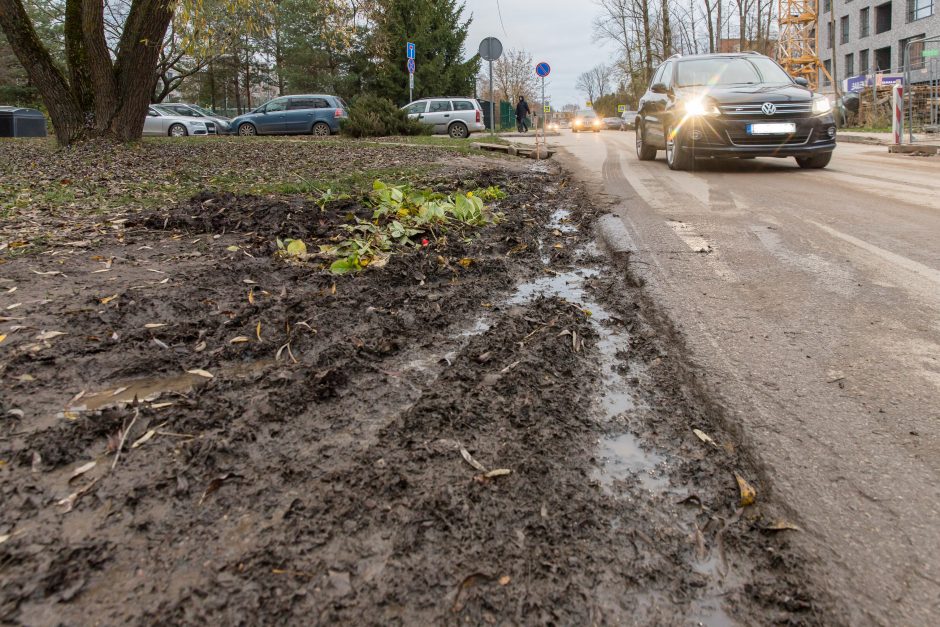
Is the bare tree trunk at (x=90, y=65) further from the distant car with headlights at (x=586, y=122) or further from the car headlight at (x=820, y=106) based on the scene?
the distant car with headlights at (x=586, y=122)

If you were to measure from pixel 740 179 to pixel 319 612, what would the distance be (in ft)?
29.0

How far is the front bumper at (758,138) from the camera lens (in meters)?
9.43

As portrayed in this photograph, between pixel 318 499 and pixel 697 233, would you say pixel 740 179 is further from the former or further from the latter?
pixel 318 499

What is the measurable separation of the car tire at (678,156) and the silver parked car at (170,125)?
2248 centimetres

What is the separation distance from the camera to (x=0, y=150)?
13359 mm

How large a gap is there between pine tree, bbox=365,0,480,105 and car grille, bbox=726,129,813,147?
29261 mm

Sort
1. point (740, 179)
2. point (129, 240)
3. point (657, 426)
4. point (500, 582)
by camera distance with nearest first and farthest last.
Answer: point (500, 582), point (657, 426), point (129, 240), point (740, 179)

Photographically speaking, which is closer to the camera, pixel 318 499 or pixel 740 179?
pixel 318 499

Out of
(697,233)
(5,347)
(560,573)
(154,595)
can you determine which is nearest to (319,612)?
(154,595)

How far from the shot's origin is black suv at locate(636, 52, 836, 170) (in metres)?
9.40

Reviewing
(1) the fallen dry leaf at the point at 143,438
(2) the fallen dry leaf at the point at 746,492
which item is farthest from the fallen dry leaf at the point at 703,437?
(1) the fallen dry leaf at the point at 143,438

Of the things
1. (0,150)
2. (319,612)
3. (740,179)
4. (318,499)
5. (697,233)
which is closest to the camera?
(319,612)

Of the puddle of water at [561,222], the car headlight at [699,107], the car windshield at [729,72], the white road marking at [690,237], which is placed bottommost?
the white road marking at [690,237]

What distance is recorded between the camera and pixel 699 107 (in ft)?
Result: 31.7
